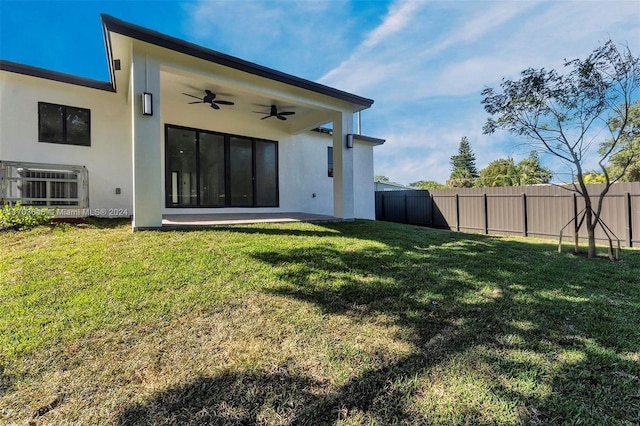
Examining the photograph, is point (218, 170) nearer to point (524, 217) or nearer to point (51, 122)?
point (51, 122)

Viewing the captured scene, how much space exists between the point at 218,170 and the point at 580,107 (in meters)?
8.63

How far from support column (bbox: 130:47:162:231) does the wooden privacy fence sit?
1000 cm

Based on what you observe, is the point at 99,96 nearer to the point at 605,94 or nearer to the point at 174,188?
the point at 174,188

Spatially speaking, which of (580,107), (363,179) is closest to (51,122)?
(363,179)

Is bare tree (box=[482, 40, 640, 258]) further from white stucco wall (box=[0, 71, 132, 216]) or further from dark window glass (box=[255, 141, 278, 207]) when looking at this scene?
white stucco wall (box=[0, 71, 132, 216])

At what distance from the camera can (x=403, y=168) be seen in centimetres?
4578

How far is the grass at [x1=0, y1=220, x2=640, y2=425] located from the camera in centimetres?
180

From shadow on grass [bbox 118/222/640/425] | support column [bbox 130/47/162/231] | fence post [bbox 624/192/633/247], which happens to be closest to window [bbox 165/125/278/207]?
support column [bbox 130/47/162/231]

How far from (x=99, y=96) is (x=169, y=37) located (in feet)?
11.2

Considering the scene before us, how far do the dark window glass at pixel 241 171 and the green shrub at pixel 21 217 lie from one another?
435 centimetres

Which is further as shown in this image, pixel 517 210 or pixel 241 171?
pixel 517 210

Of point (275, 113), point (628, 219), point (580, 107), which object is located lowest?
point (628, 219)

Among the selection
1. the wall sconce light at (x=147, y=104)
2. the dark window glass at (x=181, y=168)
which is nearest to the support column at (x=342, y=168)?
the dark window glass at (x=181, y=168)

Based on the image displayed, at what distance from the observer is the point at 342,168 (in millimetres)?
8016
